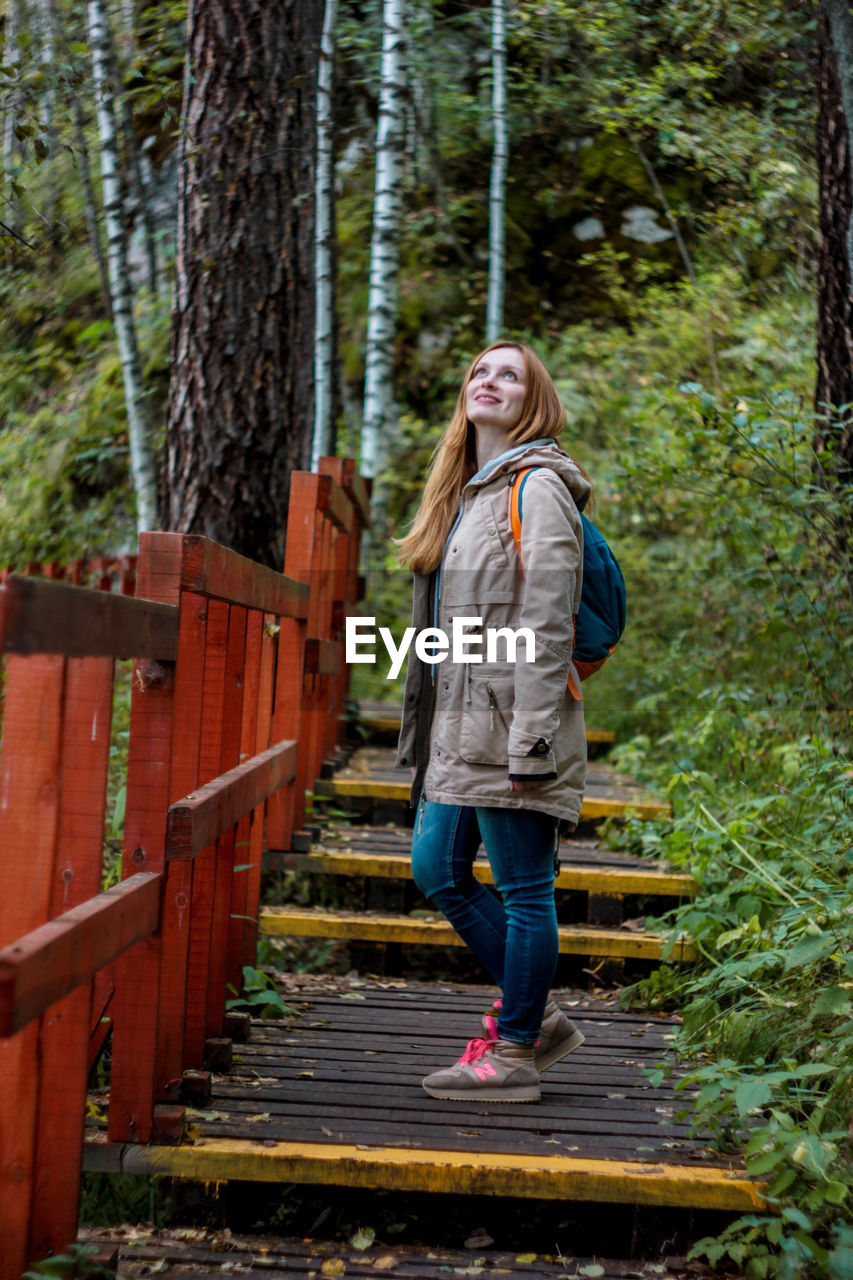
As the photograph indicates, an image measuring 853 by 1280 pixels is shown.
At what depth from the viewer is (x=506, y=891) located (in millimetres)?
2697

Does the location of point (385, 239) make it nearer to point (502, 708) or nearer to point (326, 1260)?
point (502, 708)

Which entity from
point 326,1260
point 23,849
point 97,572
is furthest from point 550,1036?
point 97,572

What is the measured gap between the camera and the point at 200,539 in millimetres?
2301

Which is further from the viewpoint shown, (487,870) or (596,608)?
(487,870)

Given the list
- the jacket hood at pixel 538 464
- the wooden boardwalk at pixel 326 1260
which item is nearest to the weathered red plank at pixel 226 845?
the wooden boardwalk at pixel 326 1260

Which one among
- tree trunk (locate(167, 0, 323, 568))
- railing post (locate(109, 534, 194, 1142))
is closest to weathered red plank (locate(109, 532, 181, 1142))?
railing post (locate(109, 534, 194, 1142))

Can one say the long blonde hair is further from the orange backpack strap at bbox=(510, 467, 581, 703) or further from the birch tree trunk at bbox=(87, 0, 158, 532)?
the birch tree trunk at bbox=(87, 0, 158, 532)

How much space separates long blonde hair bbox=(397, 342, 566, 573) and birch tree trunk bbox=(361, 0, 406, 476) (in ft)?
16.3

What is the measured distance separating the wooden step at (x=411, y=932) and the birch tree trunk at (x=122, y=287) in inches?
147

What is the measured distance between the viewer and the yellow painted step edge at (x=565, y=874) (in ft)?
13.5

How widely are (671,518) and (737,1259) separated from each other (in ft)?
21.3

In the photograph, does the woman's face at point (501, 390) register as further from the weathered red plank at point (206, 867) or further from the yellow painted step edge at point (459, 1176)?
the yellow painted step edge at point (459, 1176)

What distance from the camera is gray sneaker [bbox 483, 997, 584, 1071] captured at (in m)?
2.84

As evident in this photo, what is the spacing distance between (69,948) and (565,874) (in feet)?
8.96
